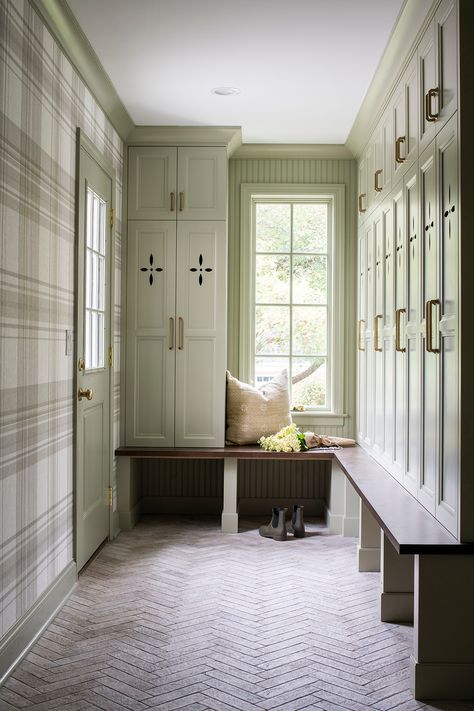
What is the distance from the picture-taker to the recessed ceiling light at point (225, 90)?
3.76 metres

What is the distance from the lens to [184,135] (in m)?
4.46

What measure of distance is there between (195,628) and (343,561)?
1245 millimetres

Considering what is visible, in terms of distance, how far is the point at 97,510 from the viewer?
380 centimetres

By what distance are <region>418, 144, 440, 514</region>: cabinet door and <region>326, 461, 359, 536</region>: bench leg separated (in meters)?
1.51

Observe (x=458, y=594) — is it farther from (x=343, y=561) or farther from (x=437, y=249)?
(x=343, y=561)

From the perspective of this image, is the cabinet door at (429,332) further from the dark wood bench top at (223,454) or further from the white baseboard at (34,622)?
the white baseboard at (34,622)

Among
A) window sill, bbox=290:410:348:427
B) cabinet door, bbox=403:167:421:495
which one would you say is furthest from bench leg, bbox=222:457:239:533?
cabinet door, bbox=403:167:421:495

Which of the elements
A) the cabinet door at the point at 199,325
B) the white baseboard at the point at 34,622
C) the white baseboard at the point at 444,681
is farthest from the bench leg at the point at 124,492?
the white baseboard at the point at 444,681

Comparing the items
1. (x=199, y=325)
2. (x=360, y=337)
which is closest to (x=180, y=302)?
(x=199, y=325)

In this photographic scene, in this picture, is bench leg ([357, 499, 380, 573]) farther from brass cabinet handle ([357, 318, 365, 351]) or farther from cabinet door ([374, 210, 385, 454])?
brass cabinet handle ([357, 318, 365, 351])

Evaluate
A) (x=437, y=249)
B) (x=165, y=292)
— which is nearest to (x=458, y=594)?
(x=437, y=249)

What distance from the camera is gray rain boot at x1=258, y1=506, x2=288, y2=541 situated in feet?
13.7

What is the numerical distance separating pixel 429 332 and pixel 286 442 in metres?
1.95

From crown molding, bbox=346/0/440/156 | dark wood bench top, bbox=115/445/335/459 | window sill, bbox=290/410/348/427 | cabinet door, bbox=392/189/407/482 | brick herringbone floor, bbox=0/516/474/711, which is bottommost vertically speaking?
brick herringbone floor, bbox=0/516/474/711
